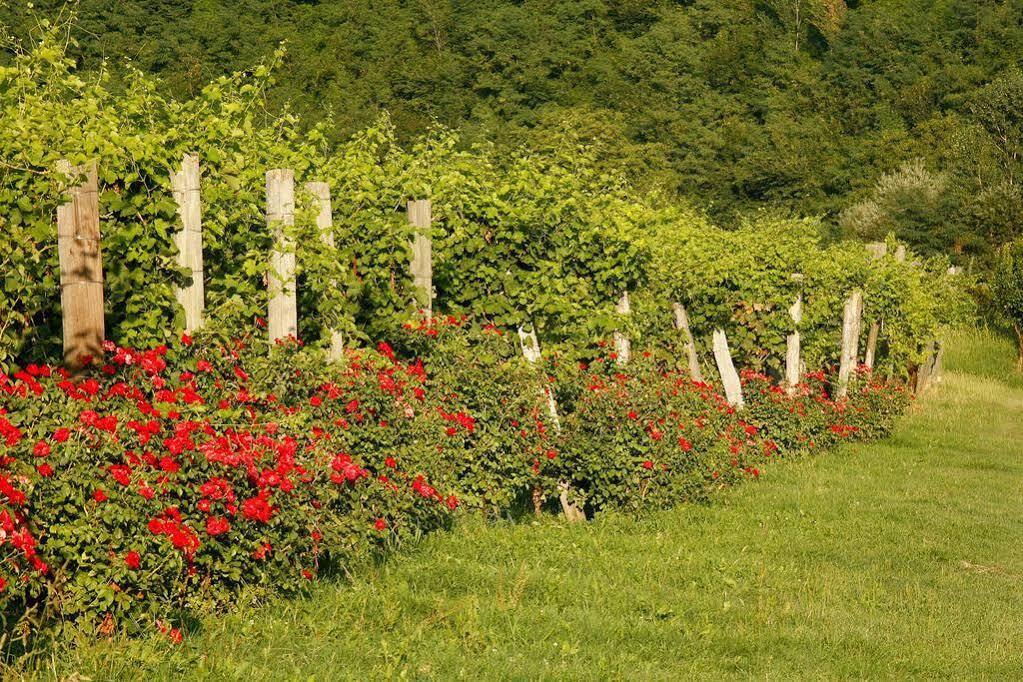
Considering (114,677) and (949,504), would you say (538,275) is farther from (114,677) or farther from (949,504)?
(114,677)

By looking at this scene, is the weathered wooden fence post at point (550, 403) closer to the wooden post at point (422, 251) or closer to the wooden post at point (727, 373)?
the wooden post at point (422, 251)

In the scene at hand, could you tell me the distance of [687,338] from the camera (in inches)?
526

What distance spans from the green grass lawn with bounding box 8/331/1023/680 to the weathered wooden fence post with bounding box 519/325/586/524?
0.27m

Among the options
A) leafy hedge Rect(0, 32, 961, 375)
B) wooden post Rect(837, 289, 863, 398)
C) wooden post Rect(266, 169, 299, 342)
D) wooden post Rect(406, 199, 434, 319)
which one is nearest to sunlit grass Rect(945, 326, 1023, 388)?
wooden post Rect(837, 289, 863, 398)

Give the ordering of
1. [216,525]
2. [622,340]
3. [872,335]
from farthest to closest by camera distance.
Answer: [872,335] → [622,340] → [216,525]

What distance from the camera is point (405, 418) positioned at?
798 cm

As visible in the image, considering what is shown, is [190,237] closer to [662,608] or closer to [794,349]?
[662,608]

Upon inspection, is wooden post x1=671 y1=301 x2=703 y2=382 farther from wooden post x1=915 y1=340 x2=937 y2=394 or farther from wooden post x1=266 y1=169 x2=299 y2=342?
wooden post x1=915 y1=340 x2=937 y2=394

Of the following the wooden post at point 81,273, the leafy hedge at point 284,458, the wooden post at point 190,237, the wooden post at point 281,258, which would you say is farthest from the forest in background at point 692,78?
the wooden post at point 81,273

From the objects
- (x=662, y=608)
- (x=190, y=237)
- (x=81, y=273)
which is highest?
(x=190, y=237)

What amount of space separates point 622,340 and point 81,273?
5850mm

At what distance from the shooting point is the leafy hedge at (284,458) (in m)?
5.24

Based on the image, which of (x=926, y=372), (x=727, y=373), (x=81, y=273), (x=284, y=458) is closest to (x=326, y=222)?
(x=81, y=273)

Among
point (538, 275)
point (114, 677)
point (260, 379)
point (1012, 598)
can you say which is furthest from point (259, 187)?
point (1012, 598)
